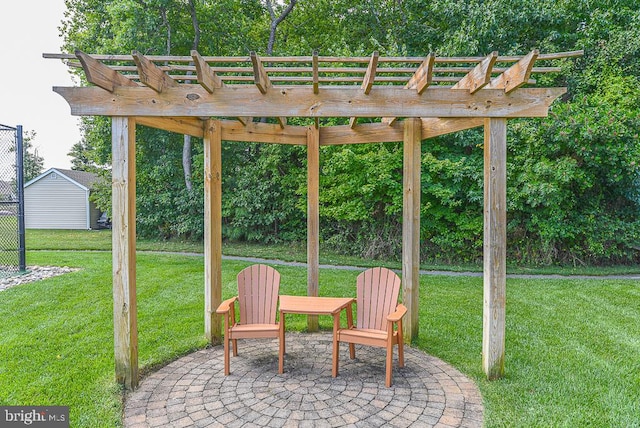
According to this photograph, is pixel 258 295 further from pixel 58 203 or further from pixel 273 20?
pixel 58 203

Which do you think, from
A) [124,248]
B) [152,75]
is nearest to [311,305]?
[124,248]

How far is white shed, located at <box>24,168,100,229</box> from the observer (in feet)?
61.5

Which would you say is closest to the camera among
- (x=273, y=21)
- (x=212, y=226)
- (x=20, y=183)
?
(x=212, y=226)

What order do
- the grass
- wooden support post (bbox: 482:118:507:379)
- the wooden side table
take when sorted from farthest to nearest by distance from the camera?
the grass
the wooden side table
wooden support post (bbox: 482:118:507:379)

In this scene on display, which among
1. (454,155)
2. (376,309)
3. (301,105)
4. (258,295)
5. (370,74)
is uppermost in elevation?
(454,155)

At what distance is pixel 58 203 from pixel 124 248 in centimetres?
1957

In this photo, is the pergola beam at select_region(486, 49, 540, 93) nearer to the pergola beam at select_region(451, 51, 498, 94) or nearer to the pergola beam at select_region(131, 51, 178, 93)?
the pergola beam at select_region(451, 51, 498, 94)

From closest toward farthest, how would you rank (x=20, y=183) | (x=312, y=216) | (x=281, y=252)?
(x=312, y=216) → (x=20, y=183) → (x=281, y=252)

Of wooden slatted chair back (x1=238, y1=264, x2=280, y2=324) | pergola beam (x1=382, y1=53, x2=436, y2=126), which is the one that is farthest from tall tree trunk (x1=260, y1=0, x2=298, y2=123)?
pergola beam (x1=382, y1=53, x2=436, y2=126)

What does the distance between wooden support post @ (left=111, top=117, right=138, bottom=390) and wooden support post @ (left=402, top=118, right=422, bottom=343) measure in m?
2.50

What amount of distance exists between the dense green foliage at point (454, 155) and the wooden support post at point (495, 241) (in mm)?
5371

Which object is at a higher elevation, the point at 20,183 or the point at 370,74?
the point at 370,74

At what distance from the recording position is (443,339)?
408 cm

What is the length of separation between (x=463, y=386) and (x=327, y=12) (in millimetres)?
12512
